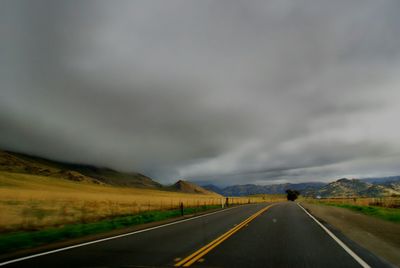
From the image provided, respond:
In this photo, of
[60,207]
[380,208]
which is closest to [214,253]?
[60,207]

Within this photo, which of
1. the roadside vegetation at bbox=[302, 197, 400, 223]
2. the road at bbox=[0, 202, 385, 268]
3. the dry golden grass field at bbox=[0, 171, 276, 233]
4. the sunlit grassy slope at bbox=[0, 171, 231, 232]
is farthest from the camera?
the roadside vegetation at bbox=[302, 197, 400, 223]

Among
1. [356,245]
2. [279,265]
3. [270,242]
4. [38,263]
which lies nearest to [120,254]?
[38,263]

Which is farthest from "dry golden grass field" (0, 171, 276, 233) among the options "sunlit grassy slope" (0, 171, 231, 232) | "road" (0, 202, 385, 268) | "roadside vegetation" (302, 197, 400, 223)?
"roadside vegetation" (302, 197, 400, 223)

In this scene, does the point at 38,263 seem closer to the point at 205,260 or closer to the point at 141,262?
the point at 141,262

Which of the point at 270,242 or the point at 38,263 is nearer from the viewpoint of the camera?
the point at 38,263

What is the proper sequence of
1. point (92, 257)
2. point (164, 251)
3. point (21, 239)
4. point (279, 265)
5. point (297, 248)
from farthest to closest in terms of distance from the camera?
point (21, 239) < point (297, 248) < point (164, 251) < point (92, 257) < point (279, 265)

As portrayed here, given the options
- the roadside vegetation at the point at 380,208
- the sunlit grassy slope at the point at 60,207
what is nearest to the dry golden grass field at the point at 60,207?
the sunlit grassy slope at the point at 60,207

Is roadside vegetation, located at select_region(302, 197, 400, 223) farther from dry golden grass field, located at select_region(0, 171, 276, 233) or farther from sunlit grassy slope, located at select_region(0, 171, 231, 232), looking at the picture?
sunlit grassy slope, located at select_region(0, 171, 231, 232)

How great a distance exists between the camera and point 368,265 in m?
8.80

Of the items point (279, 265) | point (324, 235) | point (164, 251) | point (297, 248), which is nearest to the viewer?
point (279, 265)

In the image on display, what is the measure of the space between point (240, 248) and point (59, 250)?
572cm

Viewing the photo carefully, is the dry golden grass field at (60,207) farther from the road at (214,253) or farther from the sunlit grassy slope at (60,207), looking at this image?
the road at (214,253)

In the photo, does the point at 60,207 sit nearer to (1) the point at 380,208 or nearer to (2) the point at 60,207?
(2) the point at 60,207

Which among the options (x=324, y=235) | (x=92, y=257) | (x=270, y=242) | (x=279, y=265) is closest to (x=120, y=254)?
(x=92, y=257)
